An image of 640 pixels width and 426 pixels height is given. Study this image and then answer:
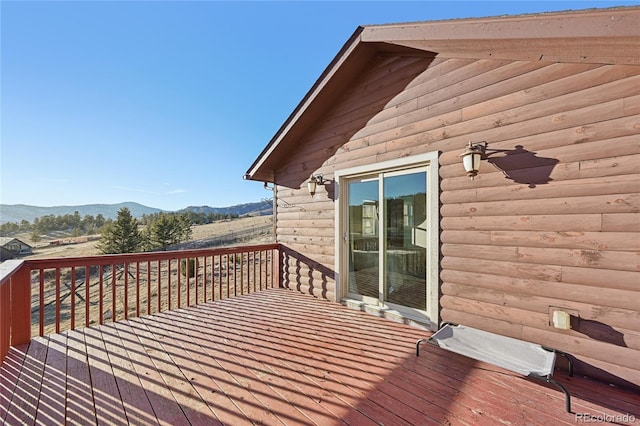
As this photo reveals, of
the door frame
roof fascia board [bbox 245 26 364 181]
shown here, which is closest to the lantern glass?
the door frame

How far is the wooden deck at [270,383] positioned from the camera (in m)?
1.67

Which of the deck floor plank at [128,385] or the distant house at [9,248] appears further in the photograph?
the distant house at [9,248]

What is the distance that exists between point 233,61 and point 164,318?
7.22m

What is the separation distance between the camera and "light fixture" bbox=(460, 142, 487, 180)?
8.33ft

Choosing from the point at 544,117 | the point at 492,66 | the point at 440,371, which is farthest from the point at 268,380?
the point at 492,66

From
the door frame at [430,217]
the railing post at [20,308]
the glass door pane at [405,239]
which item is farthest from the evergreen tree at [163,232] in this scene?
the glass door pane at [405,239]

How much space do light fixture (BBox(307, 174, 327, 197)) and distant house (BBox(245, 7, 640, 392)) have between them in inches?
5.7

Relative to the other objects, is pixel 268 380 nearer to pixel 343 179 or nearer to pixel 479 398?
pixel 479 398

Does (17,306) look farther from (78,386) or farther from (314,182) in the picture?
(314,182)

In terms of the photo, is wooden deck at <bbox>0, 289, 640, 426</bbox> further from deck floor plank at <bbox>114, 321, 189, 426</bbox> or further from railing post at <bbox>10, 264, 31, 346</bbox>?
railing post at <bbox>10, 264, 31, 346</bbox>

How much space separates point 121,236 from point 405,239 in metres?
29.2

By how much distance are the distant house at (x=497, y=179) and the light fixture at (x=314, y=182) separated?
15cm

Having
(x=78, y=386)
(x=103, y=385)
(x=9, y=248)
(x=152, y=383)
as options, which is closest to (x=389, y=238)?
(x=152, y=383)

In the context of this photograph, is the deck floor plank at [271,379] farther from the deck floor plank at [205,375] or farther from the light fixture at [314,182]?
the light fixture at [314,182]
